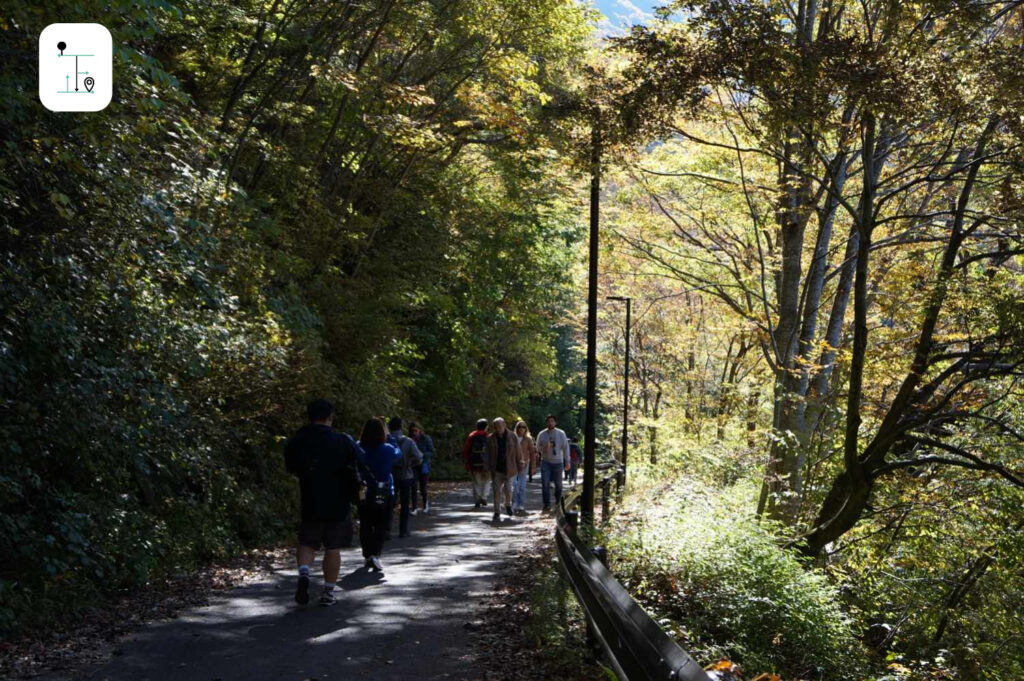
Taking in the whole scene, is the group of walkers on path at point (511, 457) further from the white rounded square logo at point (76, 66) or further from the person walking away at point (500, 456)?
the white rounded square logo at point (76, 66)

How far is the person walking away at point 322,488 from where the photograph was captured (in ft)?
31.3

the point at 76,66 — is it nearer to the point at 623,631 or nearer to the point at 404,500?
the point at 623,631

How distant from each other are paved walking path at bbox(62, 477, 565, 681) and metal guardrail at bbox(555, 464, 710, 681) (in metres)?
1.14

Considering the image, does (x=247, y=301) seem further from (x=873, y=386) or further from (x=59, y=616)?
(x=873, y=386)

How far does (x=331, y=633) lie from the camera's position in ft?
27.5

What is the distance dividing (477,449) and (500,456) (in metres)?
0.97

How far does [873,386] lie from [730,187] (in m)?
6.72

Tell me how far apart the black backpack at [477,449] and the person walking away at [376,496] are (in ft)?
25.9

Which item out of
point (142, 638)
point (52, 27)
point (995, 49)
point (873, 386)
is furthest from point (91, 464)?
point (873, 386)

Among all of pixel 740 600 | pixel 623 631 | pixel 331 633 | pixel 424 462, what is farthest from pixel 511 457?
pixel 623 631

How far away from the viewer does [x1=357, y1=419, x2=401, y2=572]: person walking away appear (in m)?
11.7

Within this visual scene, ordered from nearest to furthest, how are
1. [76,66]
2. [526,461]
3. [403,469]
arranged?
[76,66] < [403,469] < [526,461]

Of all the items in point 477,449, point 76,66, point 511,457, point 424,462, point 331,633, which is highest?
point 76,66

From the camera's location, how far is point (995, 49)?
1130 centimetres
